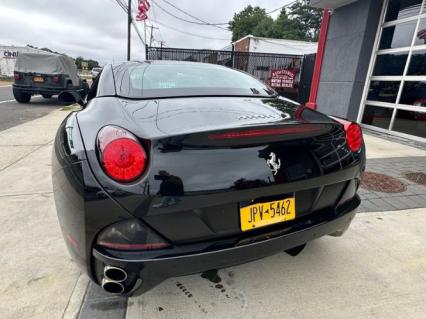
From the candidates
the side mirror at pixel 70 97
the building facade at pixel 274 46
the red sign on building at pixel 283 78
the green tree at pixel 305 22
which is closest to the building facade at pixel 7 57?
the building facade at pixel 274 46

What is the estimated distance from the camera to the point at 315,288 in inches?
73.2

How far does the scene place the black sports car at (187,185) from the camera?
1239mm

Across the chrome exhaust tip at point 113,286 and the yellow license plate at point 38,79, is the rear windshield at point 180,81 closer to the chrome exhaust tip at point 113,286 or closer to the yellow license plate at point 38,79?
the chrome exhaust tip at point 113,286

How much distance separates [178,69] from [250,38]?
60.3 feet

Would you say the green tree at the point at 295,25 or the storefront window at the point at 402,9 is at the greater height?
the green tree at the point at 295,25

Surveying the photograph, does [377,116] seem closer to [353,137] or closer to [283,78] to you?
[283,78]

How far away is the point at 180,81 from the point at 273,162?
1.09m

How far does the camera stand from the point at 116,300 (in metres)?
1.72

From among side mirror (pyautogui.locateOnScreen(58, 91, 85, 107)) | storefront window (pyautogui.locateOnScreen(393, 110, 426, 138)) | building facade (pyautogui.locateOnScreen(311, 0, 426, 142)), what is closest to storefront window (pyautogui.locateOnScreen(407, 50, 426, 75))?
building facade (pyautogui.locateOnScreen(311, 0, 426, 142))

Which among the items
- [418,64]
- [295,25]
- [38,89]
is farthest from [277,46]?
[295,25]

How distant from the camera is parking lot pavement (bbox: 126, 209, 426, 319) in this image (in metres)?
1.67

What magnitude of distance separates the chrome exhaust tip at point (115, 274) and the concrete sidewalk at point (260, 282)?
0.42 m

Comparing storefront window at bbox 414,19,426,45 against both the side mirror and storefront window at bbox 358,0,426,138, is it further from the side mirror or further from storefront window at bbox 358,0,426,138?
the side mirror

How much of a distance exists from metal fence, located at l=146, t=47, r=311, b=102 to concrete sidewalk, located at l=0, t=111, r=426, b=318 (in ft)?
35.1
